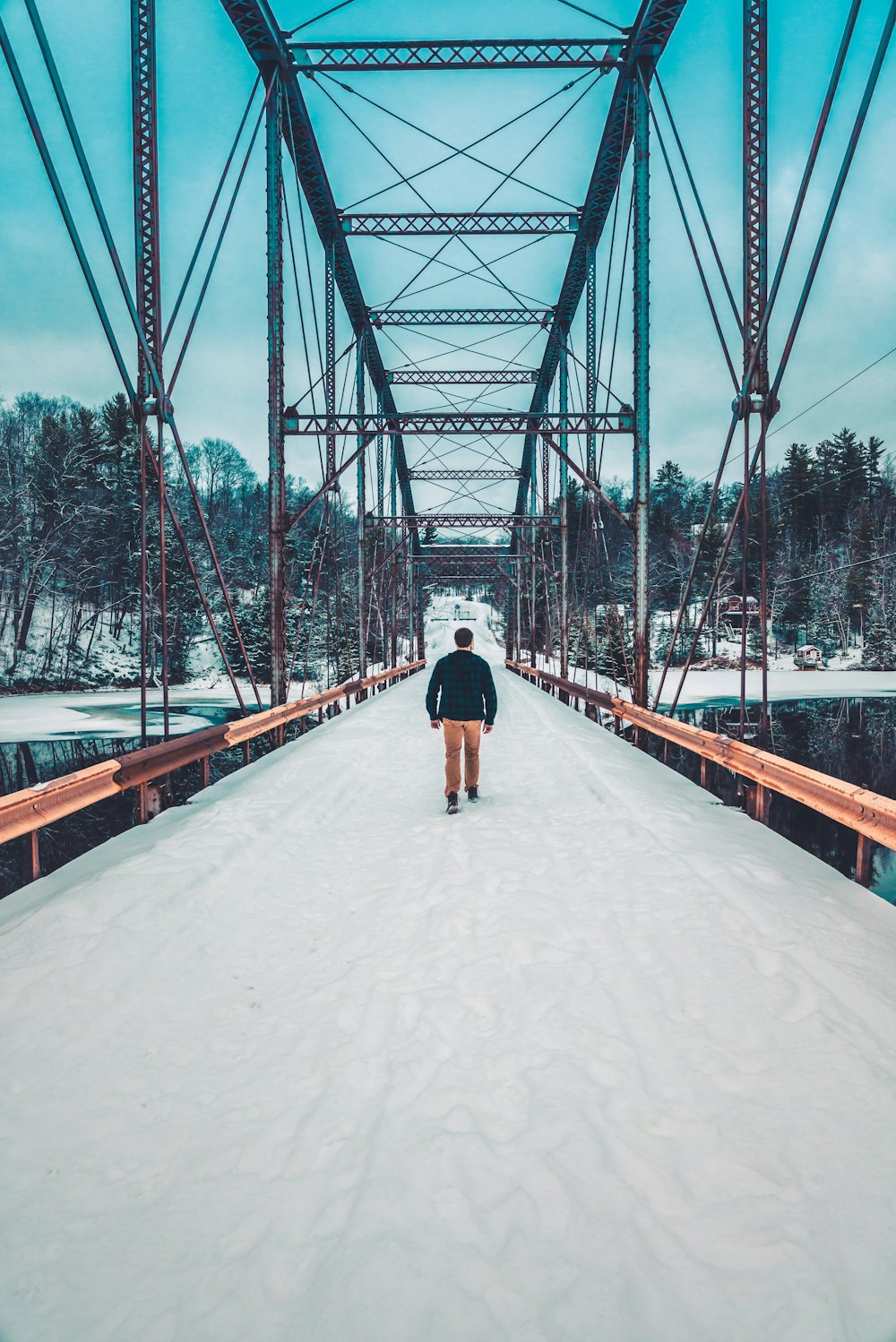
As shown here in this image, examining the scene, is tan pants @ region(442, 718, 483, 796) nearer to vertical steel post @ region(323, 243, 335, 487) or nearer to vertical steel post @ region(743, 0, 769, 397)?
vertical steel post @ region(743, 0, 769, 397)

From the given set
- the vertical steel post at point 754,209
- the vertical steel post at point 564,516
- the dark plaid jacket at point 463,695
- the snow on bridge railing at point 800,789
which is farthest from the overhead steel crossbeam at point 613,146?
the dark plaid jacket at point 463,695

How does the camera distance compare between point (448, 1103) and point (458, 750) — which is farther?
point (458, 750)

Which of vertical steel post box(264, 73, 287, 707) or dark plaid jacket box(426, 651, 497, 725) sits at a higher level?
vertical steel post box(264, 73, 287, 707)

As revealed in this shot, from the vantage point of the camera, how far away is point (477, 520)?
104 ft

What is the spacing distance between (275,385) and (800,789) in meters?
9.18

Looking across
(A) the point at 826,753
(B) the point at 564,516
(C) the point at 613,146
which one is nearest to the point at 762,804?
(A) the point at 826,753

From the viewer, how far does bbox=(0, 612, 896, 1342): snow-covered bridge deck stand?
1611 mm

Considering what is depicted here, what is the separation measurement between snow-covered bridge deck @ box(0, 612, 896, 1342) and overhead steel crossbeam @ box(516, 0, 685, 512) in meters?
12.3

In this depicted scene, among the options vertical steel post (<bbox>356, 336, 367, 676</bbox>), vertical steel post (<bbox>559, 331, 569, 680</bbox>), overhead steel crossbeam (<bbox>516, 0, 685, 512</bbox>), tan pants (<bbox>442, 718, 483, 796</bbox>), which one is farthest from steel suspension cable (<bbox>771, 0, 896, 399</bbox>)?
vertical steel post (<bbox>356, 336, 367, 676</bbox>)

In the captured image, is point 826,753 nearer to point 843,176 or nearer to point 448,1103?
point 843,176

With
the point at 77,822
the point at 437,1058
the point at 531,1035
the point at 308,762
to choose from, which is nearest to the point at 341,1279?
the point at 437,1058

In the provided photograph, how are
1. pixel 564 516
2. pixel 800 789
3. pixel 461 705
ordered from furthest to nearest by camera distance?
1. pixel 564 516
2. pixel 461 705
3. pixel 800 789

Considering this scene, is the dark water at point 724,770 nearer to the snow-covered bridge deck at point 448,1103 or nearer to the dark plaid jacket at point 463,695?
the dark plaid jacket at point 463,695

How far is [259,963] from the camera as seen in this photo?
127 inches
